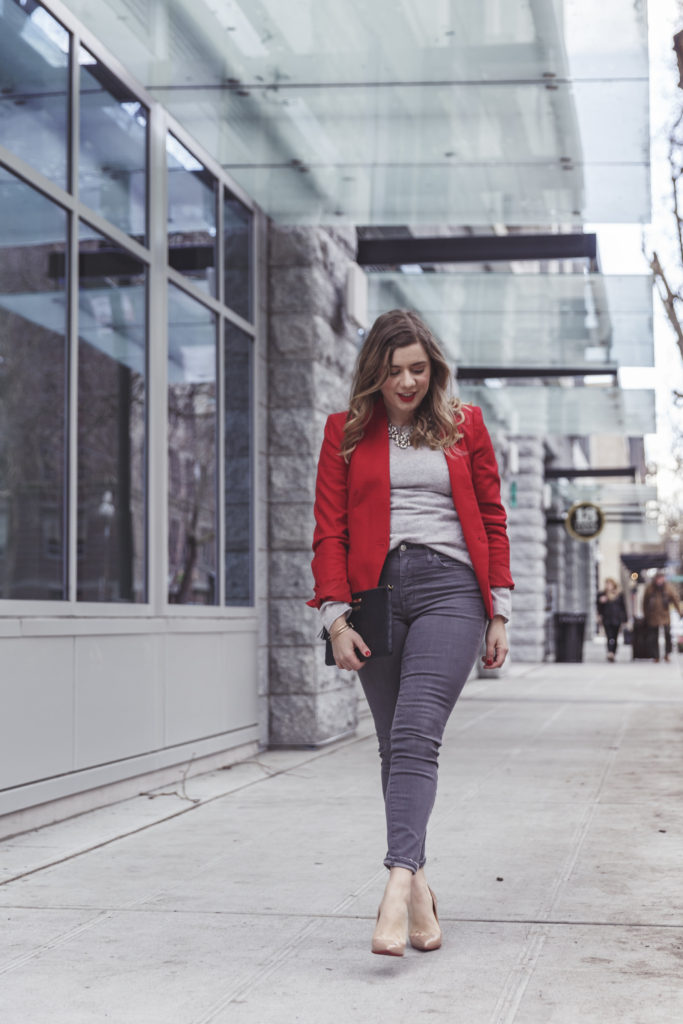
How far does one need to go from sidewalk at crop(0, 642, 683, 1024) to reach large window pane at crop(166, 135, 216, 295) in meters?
3.08

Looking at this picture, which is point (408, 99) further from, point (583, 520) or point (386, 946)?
point (583, 520)

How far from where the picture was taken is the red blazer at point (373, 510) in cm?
388

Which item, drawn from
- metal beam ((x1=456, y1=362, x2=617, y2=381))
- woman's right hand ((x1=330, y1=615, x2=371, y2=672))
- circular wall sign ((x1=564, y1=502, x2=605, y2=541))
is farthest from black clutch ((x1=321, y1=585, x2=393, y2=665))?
circular wall sign ((x1=564, y1=502, x2=605, y2=541))

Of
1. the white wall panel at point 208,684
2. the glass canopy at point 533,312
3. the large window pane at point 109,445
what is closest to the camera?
the white wall panel at point 208,684

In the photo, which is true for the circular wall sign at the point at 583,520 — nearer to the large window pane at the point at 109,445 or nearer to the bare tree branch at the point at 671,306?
the bare tree branch at the point at 671,306

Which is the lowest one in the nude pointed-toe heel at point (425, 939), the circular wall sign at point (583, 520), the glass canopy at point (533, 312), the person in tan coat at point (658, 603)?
the nude pointed-toe heel at point (425, 939)

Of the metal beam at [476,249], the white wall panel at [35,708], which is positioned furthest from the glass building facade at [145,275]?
the metal beam at [476,249]

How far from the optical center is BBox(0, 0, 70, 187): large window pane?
6.92 m

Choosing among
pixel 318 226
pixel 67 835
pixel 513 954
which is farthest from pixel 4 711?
pixel 318 226

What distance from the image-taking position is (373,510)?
3.90 m

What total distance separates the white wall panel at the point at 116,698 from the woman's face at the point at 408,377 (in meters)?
3.18

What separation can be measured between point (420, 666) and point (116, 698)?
356 cm

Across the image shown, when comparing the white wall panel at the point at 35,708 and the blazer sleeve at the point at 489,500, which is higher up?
the blazer sleeve at the point at 489,500

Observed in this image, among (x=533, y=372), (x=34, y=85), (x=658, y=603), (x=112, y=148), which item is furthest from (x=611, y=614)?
(x=34, y=85)
